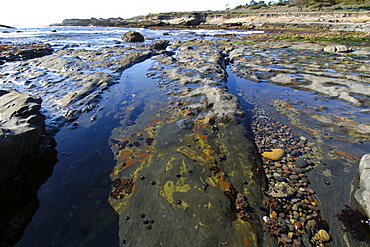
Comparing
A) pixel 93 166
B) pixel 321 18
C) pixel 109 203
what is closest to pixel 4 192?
pixel 93 166

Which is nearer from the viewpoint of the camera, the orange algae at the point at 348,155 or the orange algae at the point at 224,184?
the orange algae at the point at 224,184

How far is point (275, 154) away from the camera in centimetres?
558

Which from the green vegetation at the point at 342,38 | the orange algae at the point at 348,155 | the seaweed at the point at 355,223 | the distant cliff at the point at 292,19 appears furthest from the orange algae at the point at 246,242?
the distant cliff at the point at 292,19

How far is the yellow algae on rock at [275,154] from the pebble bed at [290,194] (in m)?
0.05

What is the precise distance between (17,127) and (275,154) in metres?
8.09

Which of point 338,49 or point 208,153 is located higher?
point 338,49

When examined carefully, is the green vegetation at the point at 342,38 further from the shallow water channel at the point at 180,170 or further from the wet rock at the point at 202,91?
the shallow water channel at the point at 180,170

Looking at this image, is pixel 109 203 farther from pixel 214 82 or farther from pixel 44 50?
pixel 44 50

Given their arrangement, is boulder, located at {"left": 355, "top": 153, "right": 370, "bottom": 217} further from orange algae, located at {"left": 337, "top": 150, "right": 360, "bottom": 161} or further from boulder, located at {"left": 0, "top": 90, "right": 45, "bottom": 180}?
boulder, located at {"left": 0, "top": 90, "right": 45, "bottom": 180}

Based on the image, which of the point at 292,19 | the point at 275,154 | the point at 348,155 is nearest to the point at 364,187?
the point at 348,155

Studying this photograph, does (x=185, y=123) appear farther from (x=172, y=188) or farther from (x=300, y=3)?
(x=300, y=3)

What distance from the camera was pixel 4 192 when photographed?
4.24 m

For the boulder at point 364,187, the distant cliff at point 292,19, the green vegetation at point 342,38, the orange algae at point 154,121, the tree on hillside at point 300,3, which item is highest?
the tree on hillside at point 300,3

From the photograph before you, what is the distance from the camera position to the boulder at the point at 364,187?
3767 millimetres
